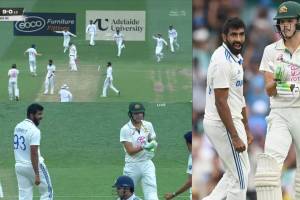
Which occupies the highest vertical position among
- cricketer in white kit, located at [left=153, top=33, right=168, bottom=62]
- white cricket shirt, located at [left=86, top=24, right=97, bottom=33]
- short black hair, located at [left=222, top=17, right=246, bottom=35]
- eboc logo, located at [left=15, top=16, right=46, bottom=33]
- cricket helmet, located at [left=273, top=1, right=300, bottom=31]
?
eboc logo, located at [left=15, top=16, right=46, bottom=33]

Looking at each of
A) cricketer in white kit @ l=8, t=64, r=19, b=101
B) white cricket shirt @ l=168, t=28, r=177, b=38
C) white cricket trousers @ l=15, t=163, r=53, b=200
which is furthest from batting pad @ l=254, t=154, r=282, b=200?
white cricket shirt @ l=168, t=28, r=177, b=38

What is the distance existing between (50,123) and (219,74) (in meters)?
17.1

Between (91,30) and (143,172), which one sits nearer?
(143,172)

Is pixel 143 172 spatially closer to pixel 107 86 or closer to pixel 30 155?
pixel 30 155

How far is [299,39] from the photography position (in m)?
7.21

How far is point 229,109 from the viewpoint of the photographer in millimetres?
7312

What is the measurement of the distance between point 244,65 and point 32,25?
3850cm

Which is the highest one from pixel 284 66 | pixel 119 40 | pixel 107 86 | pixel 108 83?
pixel 119 40

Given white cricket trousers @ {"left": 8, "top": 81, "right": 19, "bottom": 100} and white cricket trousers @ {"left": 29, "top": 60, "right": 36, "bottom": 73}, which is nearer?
white cricket trousers @ {"left": 8, "top": 81, "right": 19, "bottom": 100}

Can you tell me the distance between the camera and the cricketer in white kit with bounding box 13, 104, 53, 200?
11.4 metres

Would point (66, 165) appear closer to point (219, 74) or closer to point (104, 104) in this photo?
point (104, 104)

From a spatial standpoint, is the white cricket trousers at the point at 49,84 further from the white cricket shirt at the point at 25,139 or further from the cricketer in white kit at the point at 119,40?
the white cricket shirt at the point at 25,139

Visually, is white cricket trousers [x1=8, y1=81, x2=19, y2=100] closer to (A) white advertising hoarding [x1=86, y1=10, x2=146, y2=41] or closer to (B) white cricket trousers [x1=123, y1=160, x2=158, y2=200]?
(A) white advertising hoarding [x1=86, y1=10, x2=146, y2=41]

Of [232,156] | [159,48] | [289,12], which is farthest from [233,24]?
[159,48]
